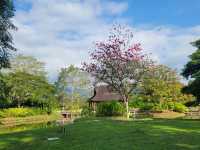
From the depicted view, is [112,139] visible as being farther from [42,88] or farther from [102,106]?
[42,88]

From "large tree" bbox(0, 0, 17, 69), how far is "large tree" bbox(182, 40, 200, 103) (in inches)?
583

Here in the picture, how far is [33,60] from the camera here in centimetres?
6469

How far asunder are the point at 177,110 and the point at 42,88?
64.2 ft

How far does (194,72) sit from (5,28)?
645 inches

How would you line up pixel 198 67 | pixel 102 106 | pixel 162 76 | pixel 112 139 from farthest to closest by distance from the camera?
1. pixel 162 76
2. pixel 102 106
3. pixel 198 67
4. pixel 112 139

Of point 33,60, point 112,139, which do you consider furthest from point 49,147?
point 33,60

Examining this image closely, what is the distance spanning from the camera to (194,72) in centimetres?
2995

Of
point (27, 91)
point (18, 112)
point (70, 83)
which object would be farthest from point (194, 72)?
point (70, 83)

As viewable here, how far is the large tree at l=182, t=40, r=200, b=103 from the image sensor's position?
2894 centimetres


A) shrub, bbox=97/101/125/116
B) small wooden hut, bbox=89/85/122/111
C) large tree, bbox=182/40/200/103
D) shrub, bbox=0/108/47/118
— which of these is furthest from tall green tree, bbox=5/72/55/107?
large tree, bbox=182/40/200/103

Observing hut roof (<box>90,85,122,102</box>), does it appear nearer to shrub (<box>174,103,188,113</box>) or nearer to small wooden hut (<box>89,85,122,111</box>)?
small wooden hut (<box>89,85,122,111</box>)

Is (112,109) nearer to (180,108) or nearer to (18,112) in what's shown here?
(18,112)

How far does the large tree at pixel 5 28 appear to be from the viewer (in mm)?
Result: 18484

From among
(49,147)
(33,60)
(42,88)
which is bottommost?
(49,147)
